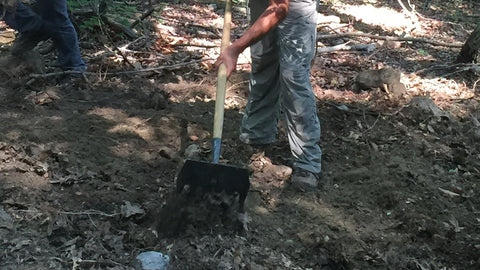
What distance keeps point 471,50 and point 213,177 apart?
5.03m

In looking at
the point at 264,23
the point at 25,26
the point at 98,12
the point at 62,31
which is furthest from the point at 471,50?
the point at 25,26

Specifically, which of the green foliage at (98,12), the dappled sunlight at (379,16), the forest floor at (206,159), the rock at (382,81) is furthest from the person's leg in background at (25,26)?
the dappled sunlight at (379,16)

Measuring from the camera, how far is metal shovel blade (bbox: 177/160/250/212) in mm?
2521

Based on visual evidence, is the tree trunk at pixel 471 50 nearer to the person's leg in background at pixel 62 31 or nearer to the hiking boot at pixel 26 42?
the person's leg in background at pixel 62 31

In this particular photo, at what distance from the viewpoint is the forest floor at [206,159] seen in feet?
7.92

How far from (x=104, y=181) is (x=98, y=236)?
579 millimetres

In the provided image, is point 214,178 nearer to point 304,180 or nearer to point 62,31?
point 304,180

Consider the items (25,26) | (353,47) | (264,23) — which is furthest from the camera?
(353,47)

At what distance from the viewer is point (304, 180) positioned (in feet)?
10.5

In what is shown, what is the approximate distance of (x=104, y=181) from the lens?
2.88 metres

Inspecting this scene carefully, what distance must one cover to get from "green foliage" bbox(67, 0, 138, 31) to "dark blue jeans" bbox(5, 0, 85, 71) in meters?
0.92

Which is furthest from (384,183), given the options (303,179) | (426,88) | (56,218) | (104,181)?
(426,88)

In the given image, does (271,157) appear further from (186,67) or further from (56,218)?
(186,67)

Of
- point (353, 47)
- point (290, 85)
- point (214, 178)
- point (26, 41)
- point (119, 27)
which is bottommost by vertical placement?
point (353, 47)
